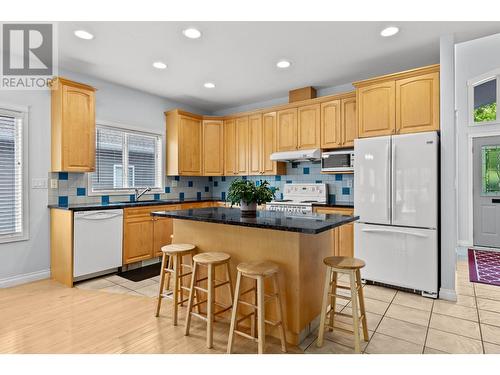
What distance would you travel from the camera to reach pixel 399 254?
10.6ft

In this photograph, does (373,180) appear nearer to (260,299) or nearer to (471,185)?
(260,299)

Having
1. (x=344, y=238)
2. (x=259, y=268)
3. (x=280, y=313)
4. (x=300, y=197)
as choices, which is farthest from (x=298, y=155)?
(x=280, y=313)

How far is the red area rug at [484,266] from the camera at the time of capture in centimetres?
368

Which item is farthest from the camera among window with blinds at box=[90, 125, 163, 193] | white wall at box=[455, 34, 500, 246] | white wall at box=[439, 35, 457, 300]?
white wall at box=[455, 34, 500, 246]

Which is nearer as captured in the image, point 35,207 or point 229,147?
point 35,207

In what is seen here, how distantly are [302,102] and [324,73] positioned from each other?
1.96 feet

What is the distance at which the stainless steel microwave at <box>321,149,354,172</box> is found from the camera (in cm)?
397

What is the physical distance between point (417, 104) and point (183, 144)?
3520mm

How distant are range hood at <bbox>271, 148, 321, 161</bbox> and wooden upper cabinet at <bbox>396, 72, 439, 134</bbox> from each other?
1.20 m

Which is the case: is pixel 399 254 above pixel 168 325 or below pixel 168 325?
above

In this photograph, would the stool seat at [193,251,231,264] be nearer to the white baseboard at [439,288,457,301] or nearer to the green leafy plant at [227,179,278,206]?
the green leafy plant at [227,179,278,206]

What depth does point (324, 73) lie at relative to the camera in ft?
13.0

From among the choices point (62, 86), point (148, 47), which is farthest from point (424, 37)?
point (62, 86)

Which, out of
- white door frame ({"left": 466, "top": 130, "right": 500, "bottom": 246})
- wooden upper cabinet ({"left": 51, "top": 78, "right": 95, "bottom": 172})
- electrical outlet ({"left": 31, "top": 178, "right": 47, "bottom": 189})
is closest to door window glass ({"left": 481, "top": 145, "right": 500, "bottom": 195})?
white door frame ({"left": 466, "top": 130, "right": 500, "bottom": 246})
